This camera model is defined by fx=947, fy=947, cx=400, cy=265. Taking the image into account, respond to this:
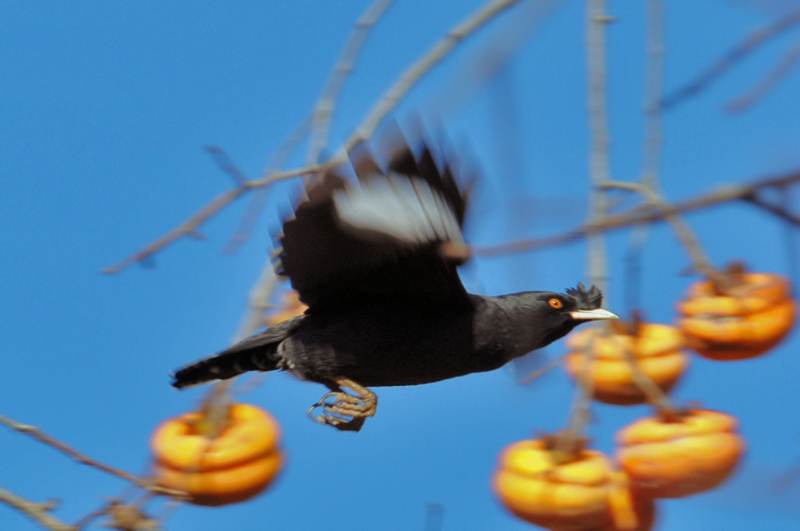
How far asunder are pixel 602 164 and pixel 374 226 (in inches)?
24.0

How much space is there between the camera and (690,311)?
2842mm

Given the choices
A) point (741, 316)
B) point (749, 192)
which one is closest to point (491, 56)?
point (749, 192)

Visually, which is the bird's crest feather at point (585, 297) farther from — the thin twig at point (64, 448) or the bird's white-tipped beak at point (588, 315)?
the thin twig at point (64, 448)

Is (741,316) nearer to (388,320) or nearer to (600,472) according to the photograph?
(600,472)

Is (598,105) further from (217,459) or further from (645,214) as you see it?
(217,459)

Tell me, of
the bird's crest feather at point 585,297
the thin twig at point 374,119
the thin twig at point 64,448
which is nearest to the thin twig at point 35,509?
the thin twig at point 64,448

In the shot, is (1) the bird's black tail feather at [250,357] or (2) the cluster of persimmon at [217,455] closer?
(2) the cluster of persimmon at [217,455]

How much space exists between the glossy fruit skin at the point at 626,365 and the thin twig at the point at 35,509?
56.4 inches

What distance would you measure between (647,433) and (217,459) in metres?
1.23

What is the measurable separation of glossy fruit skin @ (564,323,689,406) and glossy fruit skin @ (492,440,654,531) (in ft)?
0.78

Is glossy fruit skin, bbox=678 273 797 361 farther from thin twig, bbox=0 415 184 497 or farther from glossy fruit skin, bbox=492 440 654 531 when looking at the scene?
thin twig, bbox=0 415 184 497

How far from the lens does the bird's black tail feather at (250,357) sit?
3117 millimetres

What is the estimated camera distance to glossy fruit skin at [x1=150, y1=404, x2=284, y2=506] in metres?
2.75

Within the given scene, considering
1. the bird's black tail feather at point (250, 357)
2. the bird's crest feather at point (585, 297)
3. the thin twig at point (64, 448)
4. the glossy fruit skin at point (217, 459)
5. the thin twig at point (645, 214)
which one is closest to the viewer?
the thin twig at point (645, 214)
